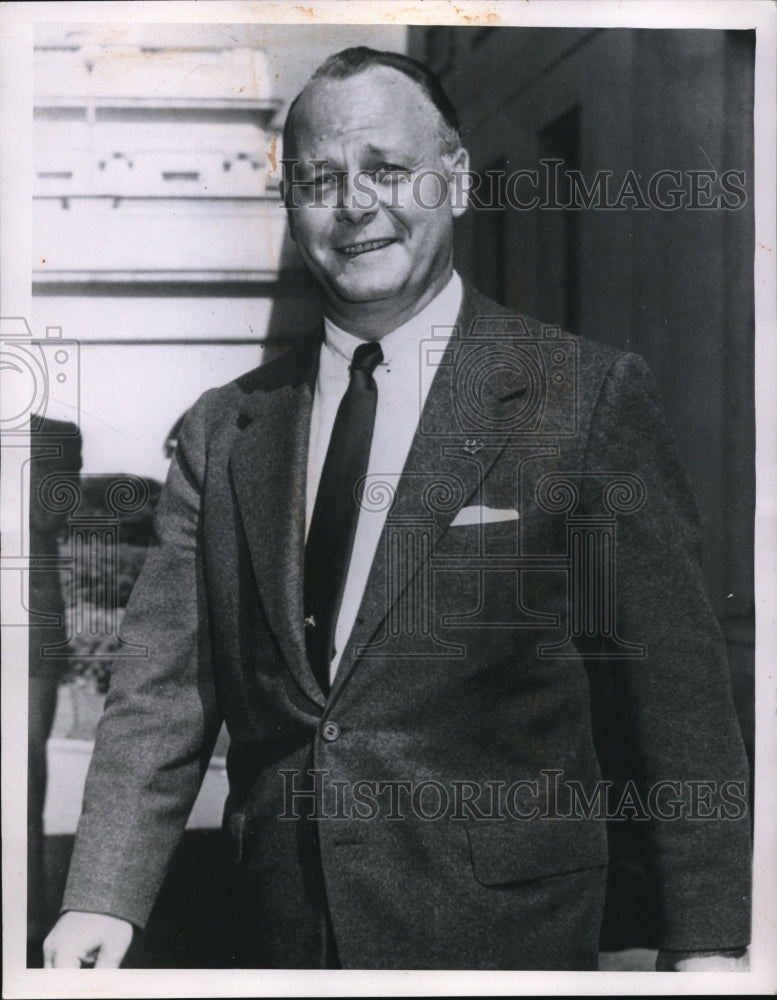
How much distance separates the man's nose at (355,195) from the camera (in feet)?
9.32

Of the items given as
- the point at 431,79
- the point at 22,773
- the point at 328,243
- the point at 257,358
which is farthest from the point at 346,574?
the point at 431,79

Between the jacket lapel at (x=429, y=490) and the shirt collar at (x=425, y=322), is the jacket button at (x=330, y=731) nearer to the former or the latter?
the jacket lapel at (x=429, y=490)

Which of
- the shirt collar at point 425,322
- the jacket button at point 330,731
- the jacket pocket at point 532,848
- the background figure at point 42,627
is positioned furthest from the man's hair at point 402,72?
the jacket pocket at point 532,848

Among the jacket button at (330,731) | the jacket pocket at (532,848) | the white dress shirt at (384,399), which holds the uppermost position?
the white dress shirt at (384,399)

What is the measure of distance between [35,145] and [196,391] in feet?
2.53

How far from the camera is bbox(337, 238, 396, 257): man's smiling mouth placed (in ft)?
9.36

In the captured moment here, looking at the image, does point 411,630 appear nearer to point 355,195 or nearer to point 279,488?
point 279,488

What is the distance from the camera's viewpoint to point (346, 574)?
281cm

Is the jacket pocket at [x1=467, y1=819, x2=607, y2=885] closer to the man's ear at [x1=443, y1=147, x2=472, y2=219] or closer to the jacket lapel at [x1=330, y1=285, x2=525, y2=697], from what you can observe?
the jacket lapel at [x1=330, y1=285, x2=525, y2=697]

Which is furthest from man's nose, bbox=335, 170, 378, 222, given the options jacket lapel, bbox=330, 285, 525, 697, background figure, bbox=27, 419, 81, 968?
background figure, bbox=27, 419, 81, 968

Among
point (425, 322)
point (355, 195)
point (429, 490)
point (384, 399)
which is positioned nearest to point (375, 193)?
point (355, 195)

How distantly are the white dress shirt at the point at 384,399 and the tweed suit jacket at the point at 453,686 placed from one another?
1.4 inches

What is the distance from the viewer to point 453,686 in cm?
277

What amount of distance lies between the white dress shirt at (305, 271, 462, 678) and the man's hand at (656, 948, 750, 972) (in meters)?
1.19
